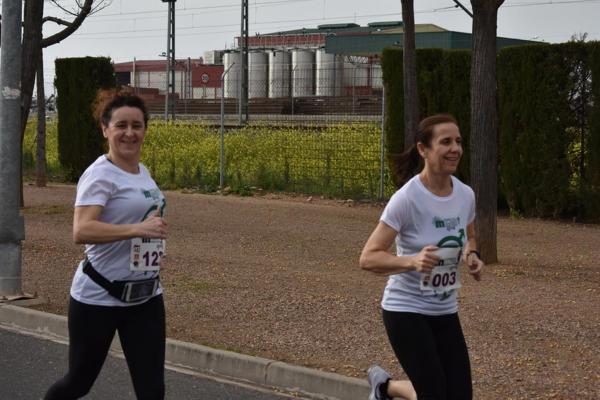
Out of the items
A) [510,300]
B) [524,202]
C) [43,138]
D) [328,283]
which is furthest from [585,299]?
[43,138]

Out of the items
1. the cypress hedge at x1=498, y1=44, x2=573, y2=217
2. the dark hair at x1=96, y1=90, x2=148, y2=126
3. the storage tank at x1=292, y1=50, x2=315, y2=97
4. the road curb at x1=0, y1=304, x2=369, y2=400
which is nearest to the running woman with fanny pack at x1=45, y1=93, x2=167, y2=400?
the dark hair at x1=96, y1=90, x2=148, y2=126

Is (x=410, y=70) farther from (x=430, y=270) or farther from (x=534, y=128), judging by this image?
(x=430, y=270)

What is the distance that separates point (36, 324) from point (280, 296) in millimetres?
2225

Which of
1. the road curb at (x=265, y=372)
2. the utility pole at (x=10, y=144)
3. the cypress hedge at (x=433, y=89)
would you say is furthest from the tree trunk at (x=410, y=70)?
the road curb at (x=265, y=372)

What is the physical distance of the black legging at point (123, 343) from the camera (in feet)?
16.3

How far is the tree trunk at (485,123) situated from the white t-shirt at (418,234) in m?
6.84

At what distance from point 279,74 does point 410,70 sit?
1082 inches

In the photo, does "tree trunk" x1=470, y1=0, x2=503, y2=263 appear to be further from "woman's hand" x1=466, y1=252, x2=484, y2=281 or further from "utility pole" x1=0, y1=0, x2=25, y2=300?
"woman's hand" x1=466, y1=252, x2=484, y2=281

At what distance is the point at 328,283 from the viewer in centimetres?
1060

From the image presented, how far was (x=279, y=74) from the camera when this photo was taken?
143ft

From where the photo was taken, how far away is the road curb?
6992 mm

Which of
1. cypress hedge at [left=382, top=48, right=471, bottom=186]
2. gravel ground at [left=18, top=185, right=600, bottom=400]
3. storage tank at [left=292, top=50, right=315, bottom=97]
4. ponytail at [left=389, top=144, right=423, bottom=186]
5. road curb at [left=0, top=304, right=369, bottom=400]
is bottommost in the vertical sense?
road curb at [left=0, top=304, right=369, bottom=400]

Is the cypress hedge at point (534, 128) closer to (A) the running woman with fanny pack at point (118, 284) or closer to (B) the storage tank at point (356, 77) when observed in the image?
(B) the storage tank at point (356, 77)

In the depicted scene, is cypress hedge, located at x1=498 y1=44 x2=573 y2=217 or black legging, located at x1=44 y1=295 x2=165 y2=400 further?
cypress hedge, located at x1=498 y1=44 x2=573 y2=217
